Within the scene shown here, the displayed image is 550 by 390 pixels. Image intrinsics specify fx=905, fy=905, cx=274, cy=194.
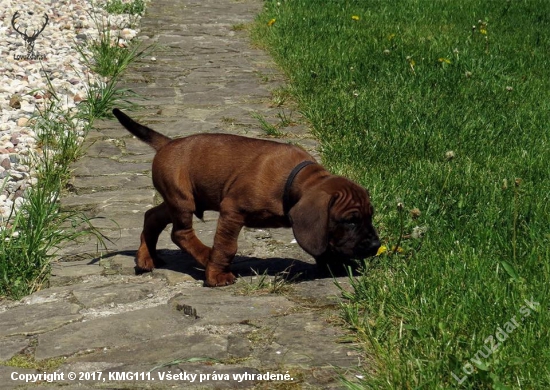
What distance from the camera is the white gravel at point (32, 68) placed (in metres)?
6.06

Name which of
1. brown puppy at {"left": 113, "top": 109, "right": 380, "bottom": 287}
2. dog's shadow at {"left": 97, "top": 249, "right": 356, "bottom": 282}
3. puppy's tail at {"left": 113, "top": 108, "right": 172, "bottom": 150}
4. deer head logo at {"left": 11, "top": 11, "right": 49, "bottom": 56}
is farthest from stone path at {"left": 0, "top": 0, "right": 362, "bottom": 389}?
deer head logo at {"left": 11, "top": 11, "right": 49, "bottom": 56}

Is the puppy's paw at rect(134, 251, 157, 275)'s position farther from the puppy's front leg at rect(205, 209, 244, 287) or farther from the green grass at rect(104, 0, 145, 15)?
the green grass at rect(104, 0, 145, 15)

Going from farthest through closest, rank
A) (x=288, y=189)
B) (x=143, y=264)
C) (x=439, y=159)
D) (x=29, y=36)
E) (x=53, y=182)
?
1. (x=29, y=36)
2. (x=439, y=159)
3. (x=53, y=182)
4. (x=143, y=264)
5. (x=288, y=189)

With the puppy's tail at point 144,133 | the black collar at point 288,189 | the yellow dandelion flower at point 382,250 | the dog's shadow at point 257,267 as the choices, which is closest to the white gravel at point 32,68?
the puppy's tail at point 144,133

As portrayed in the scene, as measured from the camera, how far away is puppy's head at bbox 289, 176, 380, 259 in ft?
13.4

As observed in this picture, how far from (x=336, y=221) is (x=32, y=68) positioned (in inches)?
198

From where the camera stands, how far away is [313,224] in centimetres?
407

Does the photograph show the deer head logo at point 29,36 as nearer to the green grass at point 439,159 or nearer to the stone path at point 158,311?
the green grass at point 439,159

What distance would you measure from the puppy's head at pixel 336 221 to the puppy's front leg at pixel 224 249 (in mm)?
334

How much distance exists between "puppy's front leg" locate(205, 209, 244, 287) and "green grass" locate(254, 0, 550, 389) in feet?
2.15

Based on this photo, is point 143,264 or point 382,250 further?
point 143,264

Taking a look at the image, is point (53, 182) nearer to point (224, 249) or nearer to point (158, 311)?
point (224, 249)

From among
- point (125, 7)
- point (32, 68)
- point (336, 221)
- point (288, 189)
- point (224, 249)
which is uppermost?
point (288, 189)

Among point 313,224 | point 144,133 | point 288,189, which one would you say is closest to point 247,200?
point 288,189
